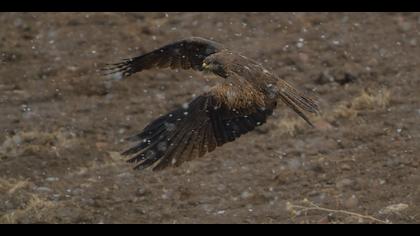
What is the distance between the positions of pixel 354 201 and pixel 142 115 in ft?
9.85

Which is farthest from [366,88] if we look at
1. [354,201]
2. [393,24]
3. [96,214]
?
[96,214]

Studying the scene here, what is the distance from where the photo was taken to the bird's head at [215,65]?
819 cm

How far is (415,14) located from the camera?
1245 cm

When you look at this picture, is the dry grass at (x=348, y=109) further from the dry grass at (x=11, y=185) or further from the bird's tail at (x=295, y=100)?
the dry grass at (x=11, y=185)

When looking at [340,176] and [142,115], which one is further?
[142,115]

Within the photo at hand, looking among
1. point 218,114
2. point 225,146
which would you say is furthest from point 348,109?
point 218,114

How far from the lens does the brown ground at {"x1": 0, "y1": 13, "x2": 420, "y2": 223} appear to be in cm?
867

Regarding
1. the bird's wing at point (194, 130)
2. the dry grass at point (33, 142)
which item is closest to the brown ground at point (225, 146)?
the dry grass at point (33, 142)

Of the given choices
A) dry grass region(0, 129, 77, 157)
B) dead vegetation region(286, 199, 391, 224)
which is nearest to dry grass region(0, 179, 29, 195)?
dry grass region(0, 129, 77, 157)

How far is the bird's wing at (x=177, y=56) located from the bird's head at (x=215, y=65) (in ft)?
1.10

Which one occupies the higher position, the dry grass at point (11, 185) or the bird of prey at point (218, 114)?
the bird of prey at point (218, 114)

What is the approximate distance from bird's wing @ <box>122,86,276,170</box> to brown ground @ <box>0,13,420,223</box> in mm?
1298

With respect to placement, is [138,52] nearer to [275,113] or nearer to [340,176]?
[275,113]

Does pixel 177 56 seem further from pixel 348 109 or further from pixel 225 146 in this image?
pixel 348 109
